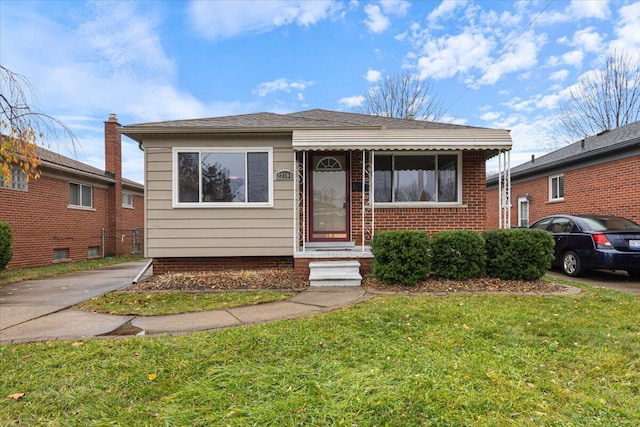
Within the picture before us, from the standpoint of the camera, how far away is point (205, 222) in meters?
7.02

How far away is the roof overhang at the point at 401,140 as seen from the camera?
21.3ft

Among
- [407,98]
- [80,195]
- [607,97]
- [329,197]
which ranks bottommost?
[329,197]

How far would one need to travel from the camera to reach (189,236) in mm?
7012

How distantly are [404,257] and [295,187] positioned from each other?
2640mm

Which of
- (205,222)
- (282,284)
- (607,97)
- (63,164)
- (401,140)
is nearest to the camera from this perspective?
(282,284)

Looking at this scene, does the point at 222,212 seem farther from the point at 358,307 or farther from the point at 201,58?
the point at 201,58

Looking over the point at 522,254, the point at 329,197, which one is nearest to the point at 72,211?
the point at 329,197

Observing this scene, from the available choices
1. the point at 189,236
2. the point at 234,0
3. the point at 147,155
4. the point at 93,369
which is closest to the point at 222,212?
the point at 189,236

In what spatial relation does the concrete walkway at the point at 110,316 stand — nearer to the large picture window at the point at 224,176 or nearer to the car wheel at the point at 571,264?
the large picture window at the point at 224,176

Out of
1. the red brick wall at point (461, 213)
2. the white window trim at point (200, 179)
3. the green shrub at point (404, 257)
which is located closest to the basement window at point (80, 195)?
the white window trim at point (200, 179)

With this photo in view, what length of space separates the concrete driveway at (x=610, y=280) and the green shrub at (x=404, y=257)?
3593 millimetres

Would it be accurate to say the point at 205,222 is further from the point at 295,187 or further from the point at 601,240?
the point at 601,240

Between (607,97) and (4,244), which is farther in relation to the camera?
(607,97)

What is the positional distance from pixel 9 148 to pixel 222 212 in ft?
11.2
